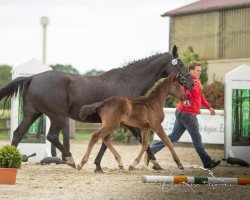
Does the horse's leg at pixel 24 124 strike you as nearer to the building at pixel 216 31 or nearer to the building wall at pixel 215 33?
the building at pixel 216 31

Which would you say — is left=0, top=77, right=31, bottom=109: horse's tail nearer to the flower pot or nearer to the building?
the flower pot

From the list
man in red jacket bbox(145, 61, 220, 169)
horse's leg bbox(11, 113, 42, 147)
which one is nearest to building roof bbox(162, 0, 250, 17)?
man in red jacket bbox(145, 61, 220, 169)

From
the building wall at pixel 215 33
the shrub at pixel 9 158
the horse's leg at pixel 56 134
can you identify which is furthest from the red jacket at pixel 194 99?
the building wall at pixel 215 33

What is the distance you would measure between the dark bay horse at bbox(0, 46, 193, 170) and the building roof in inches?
1433

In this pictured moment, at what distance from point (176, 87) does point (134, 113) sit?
38.3 inches

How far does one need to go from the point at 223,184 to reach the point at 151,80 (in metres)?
3.45

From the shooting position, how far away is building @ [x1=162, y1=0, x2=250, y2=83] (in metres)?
49.2

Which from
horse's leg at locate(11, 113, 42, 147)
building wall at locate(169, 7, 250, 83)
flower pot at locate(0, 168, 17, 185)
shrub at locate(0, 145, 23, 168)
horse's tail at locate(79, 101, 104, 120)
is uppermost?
building wall at locate(169, 7, 250, 83)

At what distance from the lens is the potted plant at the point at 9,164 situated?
11.1 m

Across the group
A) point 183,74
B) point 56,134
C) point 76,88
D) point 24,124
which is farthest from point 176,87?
point 24,124

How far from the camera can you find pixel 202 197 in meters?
9.93

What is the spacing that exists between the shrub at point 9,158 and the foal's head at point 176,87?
3513 millimetres

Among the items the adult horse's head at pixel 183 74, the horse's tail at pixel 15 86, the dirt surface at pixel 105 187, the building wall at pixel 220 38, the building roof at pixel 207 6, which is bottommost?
the dirt surface at pixel 105 187

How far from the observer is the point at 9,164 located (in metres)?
11.2
